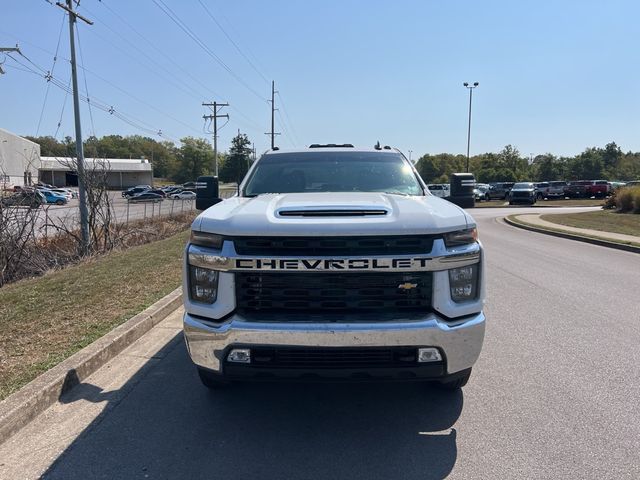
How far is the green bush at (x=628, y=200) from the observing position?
27391 millimetres

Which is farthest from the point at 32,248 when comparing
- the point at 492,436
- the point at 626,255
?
the point at 626,255

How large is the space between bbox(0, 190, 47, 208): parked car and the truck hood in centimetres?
855

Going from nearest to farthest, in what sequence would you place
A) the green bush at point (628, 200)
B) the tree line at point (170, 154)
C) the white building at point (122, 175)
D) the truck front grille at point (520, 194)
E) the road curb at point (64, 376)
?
the road curb at point (64, 376) → the green bush at point (628, 200) → the truck front grille at point (520, 194) → the white building at point (122, 175) → the tree line at point (170, 154)

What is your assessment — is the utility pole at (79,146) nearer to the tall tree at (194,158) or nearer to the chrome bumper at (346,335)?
the chrome bumper at (346,335)

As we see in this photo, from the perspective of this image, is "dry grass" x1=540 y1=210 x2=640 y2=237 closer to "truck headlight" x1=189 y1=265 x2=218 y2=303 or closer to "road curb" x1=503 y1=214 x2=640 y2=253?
"road curb" x1=503 y1=214 x2=640 y2=253

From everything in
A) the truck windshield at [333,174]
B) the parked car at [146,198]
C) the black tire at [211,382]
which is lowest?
the parked car at [146,198]

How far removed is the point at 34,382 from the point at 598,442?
415cm

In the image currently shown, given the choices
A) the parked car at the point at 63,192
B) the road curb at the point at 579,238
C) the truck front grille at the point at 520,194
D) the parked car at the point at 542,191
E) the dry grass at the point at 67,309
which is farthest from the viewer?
the parked car at the point at 542,191

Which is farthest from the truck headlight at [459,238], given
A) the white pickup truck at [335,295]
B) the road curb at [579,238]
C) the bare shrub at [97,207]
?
the bare shrub at [97,207]

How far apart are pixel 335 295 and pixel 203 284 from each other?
0.88 m

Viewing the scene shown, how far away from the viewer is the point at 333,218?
3.40 m

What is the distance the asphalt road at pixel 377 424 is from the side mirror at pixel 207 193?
1554mm

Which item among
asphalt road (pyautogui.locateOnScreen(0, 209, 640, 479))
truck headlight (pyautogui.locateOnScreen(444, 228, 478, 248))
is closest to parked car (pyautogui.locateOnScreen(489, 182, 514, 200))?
asphalt road (pyautogui.locateOnScreen(0, 209, 640, 479))

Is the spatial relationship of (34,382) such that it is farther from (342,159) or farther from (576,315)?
(576,315)
